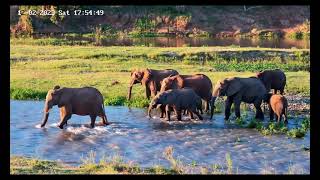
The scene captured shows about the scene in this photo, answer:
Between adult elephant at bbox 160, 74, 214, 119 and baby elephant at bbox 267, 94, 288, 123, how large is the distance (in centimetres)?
197

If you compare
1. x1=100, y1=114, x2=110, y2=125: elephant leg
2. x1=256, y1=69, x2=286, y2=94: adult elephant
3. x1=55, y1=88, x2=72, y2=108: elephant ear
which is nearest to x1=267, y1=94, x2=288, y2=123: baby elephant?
x1=256, y1=69, x2=286, y2=94: adult elephant

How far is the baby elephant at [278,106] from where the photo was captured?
14.9m

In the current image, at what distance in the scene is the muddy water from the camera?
11923mm

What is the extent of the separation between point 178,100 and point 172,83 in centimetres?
141

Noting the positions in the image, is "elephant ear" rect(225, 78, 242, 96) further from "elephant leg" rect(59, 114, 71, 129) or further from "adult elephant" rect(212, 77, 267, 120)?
"elephant leg" rect(59, 114, 71, 129)

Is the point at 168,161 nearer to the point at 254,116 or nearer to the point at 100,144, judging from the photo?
the point at 100,144

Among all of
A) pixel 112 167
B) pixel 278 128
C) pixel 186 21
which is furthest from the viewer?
pixel 186 21

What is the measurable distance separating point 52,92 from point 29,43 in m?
20.2

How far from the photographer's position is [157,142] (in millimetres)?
13391

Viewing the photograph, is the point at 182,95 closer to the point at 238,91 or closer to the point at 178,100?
the point at 178,100

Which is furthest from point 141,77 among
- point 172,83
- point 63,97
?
point 63,97

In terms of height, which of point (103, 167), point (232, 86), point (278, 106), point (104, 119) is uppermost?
point (232, 86)

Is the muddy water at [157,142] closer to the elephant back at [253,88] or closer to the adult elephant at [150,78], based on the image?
the elephant back at [253,88]

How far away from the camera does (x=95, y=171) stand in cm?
1049
